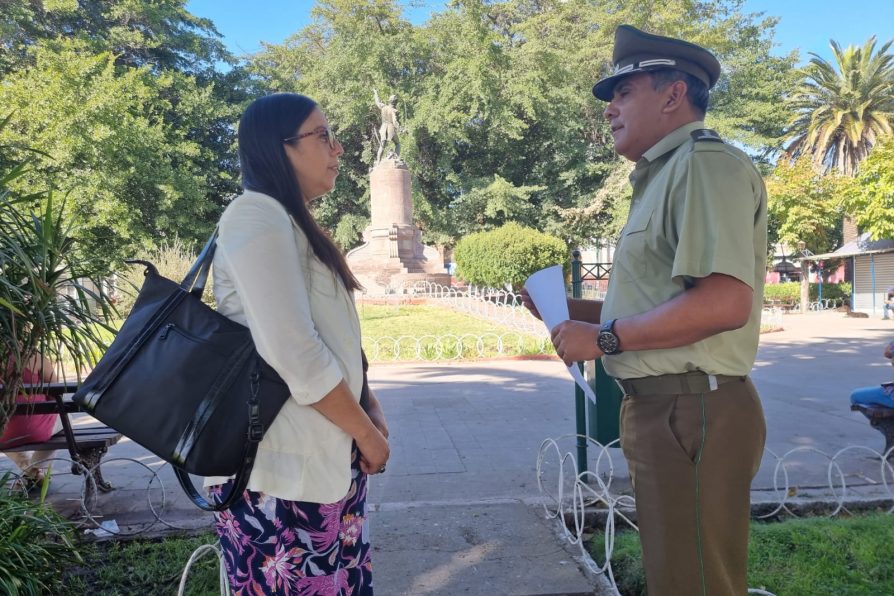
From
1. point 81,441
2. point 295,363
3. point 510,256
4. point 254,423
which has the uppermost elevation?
point 510,256

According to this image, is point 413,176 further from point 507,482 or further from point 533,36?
point 507,482

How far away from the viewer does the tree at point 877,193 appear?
19.8m

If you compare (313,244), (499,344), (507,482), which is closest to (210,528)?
(507,482)

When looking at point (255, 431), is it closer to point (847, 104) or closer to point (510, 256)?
point (510, 256)

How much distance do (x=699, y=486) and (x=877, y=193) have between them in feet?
76.1

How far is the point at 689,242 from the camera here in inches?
62.3

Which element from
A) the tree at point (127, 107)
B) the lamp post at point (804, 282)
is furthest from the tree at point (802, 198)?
the tree at point (127, 107)

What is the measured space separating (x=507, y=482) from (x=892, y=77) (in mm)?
36554

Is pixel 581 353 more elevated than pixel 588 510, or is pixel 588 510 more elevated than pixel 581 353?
pixel 581 353

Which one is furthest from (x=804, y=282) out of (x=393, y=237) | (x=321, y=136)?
(x=321, y=136)

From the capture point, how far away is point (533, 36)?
34.2 metres

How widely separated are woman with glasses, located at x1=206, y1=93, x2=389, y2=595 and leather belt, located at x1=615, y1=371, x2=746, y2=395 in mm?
797

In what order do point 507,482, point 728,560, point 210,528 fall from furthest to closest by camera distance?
point 507,482 → point 210,528 → point 728,560

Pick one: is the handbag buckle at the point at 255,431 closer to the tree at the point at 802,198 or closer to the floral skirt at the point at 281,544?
the floral skirt at the point at 281,544
